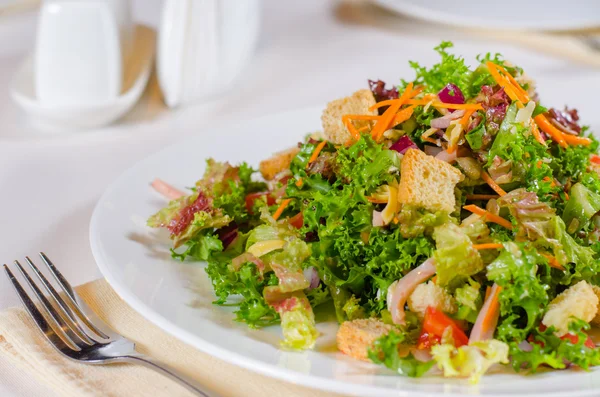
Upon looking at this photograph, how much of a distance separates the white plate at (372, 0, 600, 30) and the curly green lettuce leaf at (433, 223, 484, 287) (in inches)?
161

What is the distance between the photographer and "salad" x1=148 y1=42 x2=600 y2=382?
2578mm

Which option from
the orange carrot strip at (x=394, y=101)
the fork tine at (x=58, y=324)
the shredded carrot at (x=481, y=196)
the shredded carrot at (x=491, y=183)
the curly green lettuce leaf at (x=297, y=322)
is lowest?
the fork tine at (x=58, y=324)

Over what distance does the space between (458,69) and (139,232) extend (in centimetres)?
167

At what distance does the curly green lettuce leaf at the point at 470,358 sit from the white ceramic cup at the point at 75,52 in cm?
336

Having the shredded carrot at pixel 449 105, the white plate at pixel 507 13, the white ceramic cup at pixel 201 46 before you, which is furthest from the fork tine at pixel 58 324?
the white plate at pixel 507 13

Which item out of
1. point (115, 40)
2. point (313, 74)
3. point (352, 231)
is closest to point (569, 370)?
point (352, 231)

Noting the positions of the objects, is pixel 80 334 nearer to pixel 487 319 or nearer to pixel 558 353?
pixel 487 319

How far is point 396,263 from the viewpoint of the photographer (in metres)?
2.84

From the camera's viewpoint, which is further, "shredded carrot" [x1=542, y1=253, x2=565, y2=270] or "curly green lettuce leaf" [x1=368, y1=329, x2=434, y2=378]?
"shredded carrot" [x1=542, y1=253, x2=565, y2=270]

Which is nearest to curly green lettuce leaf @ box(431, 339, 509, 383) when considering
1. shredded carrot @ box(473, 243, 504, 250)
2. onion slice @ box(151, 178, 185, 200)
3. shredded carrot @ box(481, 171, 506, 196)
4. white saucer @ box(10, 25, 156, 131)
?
shredded carrot @ box(473, 243, 504, 250)

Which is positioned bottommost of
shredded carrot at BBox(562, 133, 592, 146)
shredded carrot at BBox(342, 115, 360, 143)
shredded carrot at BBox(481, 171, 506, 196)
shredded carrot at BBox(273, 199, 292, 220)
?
shredded carrot at BBox(273, 199, 292, 220)

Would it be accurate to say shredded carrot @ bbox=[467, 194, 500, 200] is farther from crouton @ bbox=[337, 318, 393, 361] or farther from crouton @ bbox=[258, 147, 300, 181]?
crouton @ bbox=[258, 147, 300, 181]

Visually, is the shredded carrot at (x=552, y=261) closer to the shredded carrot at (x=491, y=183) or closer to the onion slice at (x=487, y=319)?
the onion slice at (x=487, y=319)

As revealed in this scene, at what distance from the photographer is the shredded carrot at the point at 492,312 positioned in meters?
2.62
